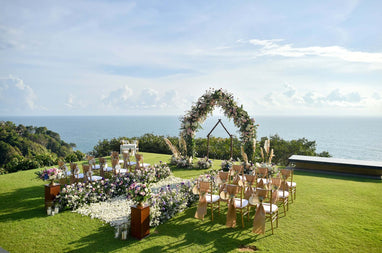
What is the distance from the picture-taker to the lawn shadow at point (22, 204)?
577cm

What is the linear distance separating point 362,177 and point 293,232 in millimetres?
6932

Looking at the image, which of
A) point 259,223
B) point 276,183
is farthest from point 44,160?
point 276,183

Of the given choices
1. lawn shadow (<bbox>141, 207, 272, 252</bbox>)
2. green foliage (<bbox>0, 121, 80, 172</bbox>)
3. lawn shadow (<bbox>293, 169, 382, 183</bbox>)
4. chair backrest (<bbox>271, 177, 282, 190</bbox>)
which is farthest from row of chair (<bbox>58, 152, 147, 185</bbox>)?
lawn shadow (<bbox>293, 169, 382, 183</bbox>)

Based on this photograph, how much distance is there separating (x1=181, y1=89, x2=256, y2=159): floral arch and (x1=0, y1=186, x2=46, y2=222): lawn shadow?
21.0ft

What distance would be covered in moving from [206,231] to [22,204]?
5130 millimetres

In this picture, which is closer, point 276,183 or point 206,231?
point 206,231

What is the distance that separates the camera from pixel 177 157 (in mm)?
11703

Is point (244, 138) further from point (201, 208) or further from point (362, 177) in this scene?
point (201, 208)

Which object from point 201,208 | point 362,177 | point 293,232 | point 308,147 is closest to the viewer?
point 293,232

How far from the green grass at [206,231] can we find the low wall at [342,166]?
3402 mm

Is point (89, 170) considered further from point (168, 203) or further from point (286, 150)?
point (286, 150)

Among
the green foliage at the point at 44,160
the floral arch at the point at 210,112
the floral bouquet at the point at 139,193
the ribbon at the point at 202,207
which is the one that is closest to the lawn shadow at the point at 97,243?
the floral bouquet at the point at 139,193

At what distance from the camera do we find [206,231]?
5.02 metres

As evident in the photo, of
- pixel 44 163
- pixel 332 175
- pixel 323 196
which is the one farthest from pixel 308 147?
pixel 44 163
